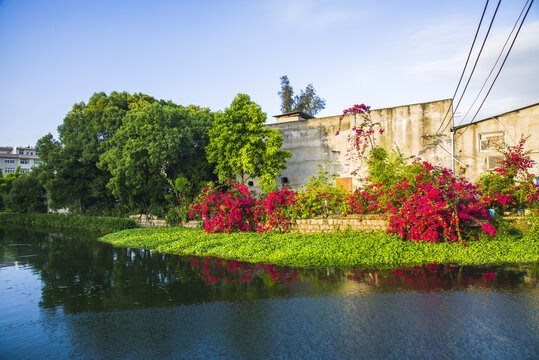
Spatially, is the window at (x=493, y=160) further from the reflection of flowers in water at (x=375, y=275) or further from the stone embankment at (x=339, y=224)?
the reflection of flowers in water at (x=375, y=275)

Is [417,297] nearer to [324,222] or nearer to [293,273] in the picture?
[293,273]

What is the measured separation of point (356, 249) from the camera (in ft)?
33.1

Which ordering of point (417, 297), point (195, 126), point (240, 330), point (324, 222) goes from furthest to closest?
point (195, 126)
point (324, 222)
point (417, 297)
point (240, 330)

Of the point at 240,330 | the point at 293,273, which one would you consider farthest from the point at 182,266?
the point at 240,330

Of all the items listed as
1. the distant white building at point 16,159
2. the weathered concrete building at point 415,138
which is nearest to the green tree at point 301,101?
the weathered concrete building at point 415,138

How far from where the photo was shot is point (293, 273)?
8.79m

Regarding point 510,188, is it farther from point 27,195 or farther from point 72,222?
point 27,195

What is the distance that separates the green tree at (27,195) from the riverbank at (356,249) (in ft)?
81.1

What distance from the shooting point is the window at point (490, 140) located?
15.8m

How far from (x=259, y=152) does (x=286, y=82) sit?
74.3ft

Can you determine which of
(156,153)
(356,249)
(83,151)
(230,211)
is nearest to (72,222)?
(83,151)

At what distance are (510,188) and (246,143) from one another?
11.8m

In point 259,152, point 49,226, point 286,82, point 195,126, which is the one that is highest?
point 286,82

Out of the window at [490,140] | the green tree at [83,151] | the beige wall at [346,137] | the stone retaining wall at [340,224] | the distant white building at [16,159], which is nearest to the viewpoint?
the stone retaining wall at [340,224]
